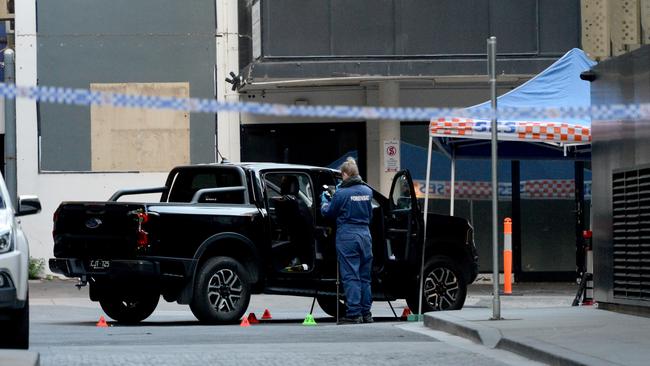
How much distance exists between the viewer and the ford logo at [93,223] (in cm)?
1602

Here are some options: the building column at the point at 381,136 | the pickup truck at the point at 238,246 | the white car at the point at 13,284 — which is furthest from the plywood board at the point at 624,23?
the white car at the point at 13,284

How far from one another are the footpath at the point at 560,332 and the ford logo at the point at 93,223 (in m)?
3.78

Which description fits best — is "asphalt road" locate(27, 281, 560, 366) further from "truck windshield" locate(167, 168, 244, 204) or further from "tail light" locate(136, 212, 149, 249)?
Result: "truck windshield" locate(167, 168, 244, 204)

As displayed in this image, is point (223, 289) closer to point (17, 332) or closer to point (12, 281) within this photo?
point (17, 332)

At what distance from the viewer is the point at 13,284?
11.1 metres

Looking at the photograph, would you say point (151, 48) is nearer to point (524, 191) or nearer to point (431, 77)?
point (431, 77)

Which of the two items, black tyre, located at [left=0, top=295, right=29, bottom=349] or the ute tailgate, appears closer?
black tyre, located at [left=0, top=295, right=29, bottom=349]

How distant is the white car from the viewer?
433 inches

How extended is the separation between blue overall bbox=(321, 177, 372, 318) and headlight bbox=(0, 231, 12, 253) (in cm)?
552

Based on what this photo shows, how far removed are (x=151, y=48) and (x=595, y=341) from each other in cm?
1646

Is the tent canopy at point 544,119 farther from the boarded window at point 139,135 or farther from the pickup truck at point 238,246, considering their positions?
the boarded window at point 139,135

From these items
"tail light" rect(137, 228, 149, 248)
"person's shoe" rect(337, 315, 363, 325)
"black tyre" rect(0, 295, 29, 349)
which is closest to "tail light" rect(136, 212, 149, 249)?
"tail light" rect(137, 228, 149, 248)

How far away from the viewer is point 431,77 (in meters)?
25.1

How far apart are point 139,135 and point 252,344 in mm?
14685
